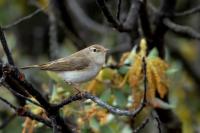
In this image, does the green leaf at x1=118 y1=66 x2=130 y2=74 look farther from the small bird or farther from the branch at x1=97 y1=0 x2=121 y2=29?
the branch at x1=97 y1=0 x2=121 y2=29

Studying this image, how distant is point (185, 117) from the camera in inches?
255

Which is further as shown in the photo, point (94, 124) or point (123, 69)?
point (94, 124)

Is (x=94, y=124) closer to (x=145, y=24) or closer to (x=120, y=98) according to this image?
(x=120, y=98)

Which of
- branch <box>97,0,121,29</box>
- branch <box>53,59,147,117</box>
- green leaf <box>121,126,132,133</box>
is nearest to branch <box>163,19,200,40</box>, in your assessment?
green leaf <box>121,126,132,133</box>

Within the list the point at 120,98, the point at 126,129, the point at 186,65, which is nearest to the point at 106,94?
the point at 120,98

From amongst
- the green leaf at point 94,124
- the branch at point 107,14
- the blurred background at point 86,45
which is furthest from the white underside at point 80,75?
the branch at point 107,14

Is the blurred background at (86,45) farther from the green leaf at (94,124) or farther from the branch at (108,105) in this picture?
the branch at (108,105)

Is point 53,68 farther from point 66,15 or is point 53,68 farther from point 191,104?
point 191,104

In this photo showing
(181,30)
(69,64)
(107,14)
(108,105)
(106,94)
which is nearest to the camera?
(108,105)

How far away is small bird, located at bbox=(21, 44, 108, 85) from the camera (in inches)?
163

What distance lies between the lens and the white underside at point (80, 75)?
4121 millimetres

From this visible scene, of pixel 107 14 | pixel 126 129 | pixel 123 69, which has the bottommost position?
pixel 126 129

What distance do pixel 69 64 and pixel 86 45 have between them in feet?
3.08

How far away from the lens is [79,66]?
4.33 metres
